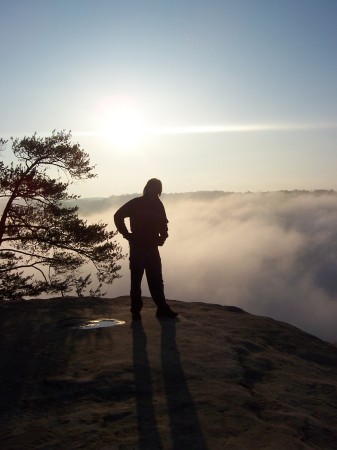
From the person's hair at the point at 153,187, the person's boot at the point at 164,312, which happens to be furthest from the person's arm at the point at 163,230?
the person's boot at the point at 164,312

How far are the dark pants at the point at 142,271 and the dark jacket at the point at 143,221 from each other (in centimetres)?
12

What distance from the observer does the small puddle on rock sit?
6188 millimetres

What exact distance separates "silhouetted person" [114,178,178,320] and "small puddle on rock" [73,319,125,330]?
0.31 meters

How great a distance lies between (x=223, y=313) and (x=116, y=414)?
517 centimetres

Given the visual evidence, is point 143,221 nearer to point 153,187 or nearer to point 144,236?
point 144,236

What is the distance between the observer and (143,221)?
664cm

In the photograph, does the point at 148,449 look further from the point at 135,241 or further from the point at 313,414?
the point at 135,241

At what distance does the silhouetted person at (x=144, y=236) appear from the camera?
6591 millimetres

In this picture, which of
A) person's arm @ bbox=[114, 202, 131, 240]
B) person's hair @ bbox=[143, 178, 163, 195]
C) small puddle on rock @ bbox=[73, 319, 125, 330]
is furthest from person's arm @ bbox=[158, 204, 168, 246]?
small puddle on rock @ bbox=[73, 319, 125, 330]

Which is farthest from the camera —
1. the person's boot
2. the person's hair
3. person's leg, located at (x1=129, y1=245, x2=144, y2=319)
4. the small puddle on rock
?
the person's boot

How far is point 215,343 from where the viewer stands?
17.7 ft

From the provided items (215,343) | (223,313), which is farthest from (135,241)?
(223,313)

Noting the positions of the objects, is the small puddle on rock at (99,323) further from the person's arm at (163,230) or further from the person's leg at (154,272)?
the person's arm at (163,230)

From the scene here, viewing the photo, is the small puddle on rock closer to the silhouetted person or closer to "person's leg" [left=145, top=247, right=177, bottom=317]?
the silhouetted person
